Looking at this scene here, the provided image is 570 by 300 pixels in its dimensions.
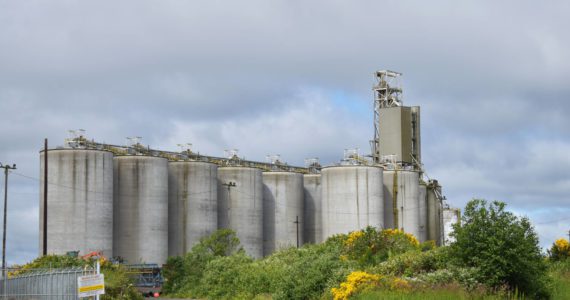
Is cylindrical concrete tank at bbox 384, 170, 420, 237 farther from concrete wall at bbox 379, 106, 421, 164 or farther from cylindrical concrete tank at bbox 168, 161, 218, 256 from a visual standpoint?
cylindrical concrete tank at bbox 168, 161, 218, 256

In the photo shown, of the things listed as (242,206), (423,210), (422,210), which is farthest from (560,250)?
(423,210)

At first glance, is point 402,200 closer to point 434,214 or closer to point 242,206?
point 434,214

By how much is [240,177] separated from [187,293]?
29743 mm

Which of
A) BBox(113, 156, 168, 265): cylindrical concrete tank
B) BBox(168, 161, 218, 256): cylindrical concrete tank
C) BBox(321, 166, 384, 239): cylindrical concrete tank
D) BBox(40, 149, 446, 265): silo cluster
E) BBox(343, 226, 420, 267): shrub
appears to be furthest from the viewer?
BBox(321, 166, 384, 239): cylindrical concrete tank

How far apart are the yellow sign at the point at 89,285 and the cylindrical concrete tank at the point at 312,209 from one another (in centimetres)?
7521

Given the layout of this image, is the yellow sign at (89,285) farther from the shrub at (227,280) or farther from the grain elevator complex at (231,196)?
the grain elevator complex at (231,196)

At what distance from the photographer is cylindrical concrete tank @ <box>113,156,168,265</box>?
254 feet

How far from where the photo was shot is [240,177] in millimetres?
89500

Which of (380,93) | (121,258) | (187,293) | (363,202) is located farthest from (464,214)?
(380,93)

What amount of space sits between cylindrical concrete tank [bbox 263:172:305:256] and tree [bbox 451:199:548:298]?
60976mm

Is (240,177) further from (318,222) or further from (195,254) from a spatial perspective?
(195,254)

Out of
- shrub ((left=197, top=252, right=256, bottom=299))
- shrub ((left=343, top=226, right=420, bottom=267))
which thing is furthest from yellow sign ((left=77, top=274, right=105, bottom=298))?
shrub ((left=343, top=226, right=420, bottom=267))

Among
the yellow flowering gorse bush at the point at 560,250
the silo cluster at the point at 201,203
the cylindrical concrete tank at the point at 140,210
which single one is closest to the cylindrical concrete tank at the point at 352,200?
the silo cluster at the point at 201,203

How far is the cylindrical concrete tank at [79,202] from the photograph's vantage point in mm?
71312
